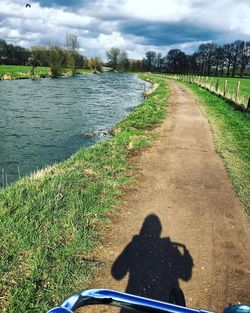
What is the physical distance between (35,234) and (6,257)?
2.37 ft

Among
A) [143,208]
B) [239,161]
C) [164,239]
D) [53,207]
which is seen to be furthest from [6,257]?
[239,161]

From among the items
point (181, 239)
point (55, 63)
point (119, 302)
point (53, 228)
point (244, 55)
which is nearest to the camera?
point (119, 302)

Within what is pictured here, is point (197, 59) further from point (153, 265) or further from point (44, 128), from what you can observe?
point (153, 265)

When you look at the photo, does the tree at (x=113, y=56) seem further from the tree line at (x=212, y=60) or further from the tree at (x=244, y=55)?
the tree at (x=244, y=55)

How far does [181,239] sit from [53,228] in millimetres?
Answer: 2238

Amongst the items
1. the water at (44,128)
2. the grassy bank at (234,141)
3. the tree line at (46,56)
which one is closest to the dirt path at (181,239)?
the grassy bank at (234,141)

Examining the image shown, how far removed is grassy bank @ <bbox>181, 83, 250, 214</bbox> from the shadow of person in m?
2.44

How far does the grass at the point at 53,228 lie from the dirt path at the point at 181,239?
0.36 metres

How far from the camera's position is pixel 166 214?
22.7 ft

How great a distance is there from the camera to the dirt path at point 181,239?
4.73m

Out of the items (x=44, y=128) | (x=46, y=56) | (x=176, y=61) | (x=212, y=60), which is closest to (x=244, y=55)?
(x=212, y=60)

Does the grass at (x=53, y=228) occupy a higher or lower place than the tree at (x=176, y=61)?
lower

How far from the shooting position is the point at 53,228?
5.77 metres

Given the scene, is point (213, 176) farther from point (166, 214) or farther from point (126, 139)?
point (126, 139)
